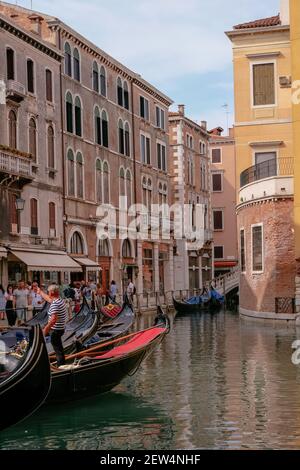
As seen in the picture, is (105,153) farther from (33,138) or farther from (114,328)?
(114,328)

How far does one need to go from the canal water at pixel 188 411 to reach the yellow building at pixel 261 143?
6645 mm

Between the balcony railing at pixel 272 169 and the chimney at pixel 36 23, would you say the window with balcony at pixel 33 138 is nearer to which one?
the chimney at pixel 36 23

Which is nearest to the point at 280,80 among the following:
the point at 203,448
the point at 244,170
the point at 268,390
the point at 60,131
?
the point at 244,170

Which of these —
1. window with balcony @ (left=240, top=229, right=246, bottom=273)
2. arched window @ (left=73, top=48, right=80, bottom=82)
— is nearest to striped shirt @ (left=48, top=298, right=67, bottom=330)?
window with balcony @ (left=240, top=229, right=246, bottom=273)

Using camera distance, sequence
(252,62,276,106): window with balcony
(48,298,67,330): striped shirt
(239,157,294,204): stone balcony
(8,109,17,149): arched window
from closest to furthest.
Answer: (48,298,67,330): striped shirt
(239,157,294,204): stone balcony
(8,109,17,149): arched window
(252,62,276,106): window with balcony

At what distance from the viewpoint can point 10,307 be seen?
18609mm

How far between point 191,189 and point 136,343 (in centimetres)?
2781

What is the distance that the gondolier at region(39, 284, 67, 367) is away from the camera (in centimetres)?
946

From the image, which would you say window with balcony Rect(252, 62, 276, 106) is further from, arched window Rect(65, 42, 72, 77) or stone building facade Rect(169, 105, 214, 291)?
stone building facade Rect(169, 105, 214, 291)

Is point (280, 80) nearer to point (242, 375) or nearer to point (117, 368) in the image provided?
point (242, 375)

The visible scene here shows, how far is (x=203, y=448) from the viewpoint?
7.43 metres

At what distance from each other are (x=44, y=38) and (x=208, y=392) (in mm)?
16759

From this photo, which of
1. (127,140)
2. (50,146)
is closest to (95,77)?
(127,140)

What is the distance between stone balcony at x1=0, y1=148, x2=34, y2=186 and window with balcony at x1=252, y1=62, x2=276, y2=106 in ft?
21.0
